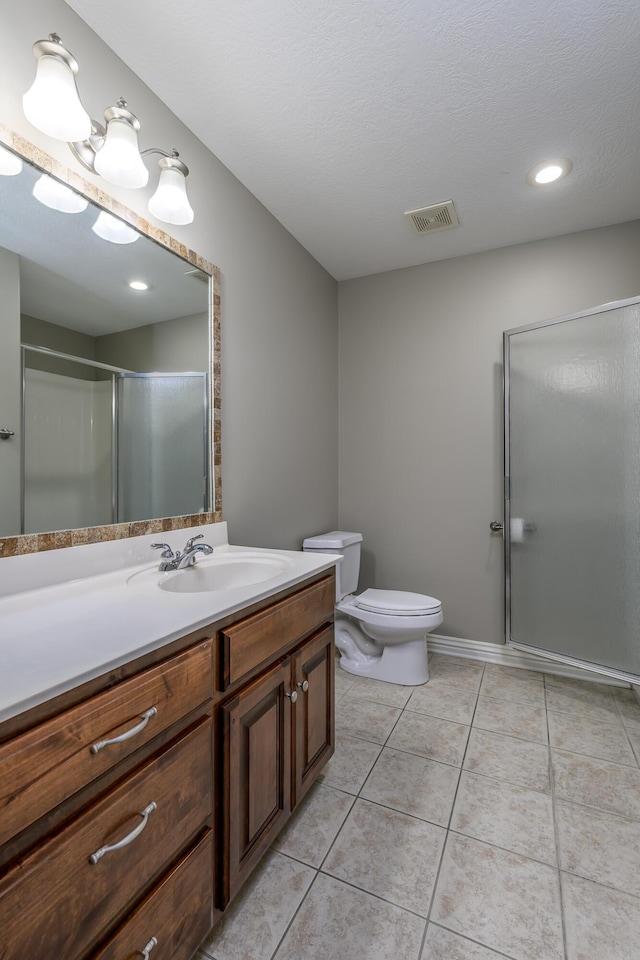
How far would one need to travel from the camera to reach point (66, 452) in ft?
4.04

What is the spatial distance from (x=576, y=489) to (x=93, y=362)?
87.2 inches

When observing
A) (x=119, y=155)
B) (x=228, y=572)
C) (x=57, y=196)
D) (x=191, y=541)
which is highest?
(x=119, y=155)

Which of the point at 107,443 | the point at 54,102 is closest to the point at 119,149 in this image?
the point at 54,102

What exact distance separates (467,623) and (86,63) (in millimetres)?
2988

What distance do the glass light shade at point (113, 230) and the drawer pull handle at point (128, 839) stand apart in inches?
58.2

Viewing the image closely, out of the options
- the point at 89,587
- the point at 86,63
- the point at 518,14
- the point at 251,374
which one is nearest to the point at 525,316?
the point at 518,14

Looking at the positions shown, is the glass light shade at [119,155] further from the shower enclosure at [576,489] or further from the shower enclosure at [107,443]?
the shower enclosure at [576,489]

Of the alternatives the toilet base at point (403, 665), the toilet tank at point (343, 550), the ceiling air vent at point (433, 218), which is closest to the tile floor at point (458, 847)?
the toilet base at point (403, 665)

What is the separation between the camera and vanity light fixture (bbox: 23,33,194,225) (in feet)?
3.44

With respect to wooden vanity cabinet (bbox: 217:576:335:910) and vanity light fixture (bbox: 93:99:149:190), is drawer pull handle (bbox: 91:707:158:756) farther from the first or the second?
vanity light fixture (bbox: 93:99:149:190)

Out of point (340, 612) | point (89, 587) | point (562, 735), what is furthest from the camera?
point (340, 612)

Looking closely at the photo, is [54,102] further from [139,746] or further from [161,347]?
[139,746]

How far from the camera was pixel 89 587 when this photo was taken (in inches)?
45.9

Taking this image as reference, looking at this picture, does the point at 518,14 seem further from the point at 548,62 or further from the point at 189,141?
the point at 189,141
